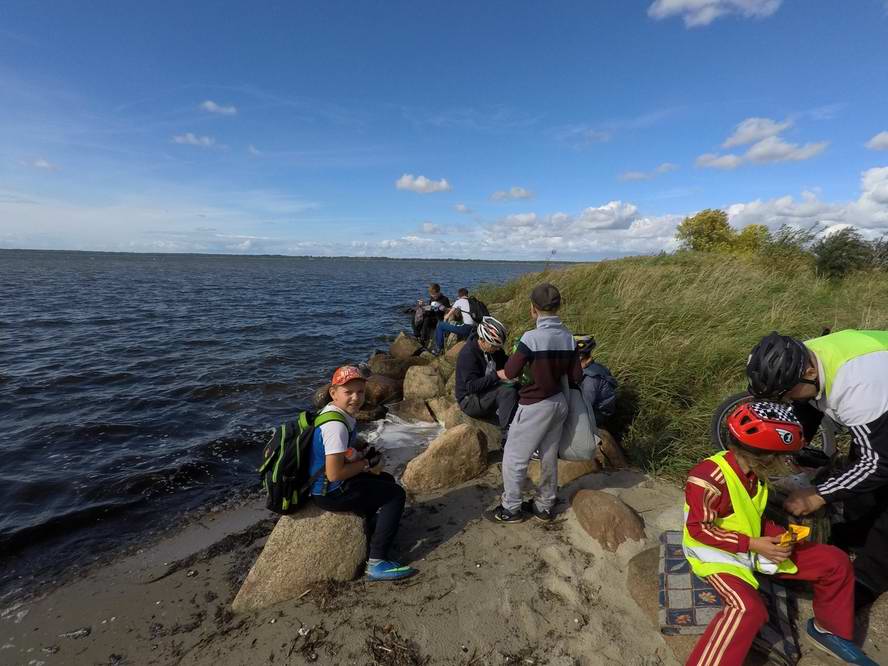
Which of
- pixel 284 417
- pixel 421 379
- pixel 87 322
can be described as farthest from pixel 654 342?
pixel 87 322

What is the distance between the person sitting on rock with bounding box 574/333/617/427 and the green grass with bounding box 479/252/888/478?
1.64 ft

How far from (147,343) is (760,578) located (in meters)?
15.6

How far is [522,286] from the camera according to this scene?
617 inches

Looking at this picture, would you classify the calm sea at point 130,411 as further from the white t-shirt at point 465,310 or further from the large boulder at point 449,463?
the white t-shirt at point 465,310

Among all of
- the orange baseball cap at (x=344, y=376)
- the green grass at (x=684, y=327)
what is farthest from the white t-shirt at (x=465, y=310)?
the orange baseball cap at (x=344, y=376)

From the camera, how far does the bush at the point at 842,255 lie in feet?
40.0

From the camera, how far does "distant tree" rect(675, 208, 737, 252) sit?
22.3 metres

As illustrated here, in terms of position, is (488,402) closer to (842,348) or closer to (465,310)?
(842,348)

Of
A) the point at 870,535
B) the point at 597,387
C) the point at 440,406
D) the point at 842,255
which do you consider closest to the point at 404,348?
the point at 440,406

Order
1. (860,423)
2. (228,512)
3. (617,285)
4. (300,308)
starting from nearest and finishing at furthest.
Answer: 1. (860,423)
2. (228,512)
3. (617,285)
4. (300,308)

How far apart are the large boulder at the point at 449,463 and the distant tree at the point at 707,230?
22.1 meters

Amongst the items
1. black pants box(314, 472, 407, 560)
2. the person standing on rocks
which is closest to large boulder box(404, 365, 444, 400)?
the person standing on rocks

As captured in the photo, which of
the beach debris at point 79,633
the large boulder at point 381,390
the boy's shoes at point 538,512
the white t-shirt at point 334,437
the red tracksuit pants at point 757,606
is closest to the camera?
the red tracksuit pants at point 757,606

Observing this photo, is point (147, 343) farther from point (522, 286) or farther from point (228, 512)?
point (522, 286)
